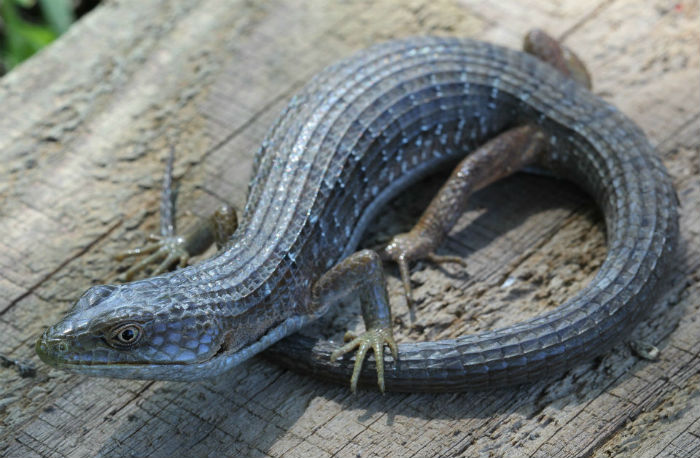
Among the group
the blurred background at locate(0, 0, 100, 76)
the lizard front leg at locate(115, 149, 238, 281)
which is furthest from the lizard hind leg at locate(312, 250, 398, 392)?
the blurred background at locate(0, 0, 100, 76)

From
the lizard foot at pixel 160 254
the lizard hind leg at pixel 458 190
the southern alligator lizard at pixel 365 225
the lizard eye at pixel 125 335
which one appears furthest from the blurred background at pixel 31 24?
the lizard eye at pixel 125 335

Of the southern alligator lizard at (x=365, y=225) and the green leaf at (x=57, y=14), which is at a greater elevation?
the green leaf at (x=57, y=14)

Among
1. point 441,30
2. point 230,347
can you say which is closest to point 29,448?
point 230,347

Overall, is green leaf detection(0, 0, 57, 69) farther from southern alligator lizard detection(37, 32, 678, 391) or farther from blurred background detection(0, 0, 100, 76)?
southern alligator lizard detection(37, 32, 678, 391)

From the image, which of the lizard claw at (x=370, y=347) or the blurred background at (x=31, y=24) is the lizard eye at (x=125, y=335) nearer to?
the lizard claw at (x=370, y=347)

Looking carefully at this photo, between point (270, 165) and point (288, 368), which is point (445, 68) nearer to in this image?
point (270, 165)

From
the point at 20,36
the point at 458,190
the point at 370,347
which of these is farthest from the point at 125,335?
the point at 20,36

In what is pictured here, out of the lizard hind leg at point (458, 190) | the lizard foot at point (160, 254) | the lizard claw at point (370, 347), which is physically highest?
the lizard hind leg at point (458, 190)
